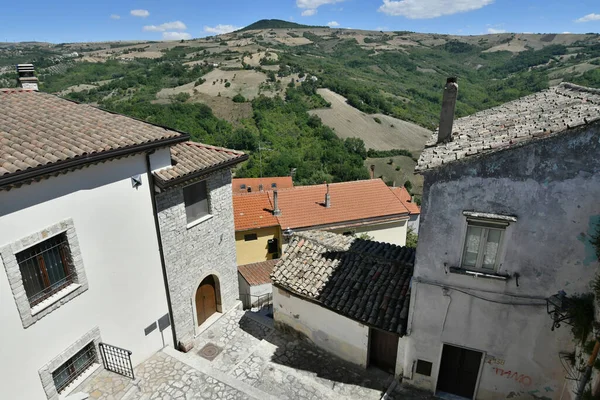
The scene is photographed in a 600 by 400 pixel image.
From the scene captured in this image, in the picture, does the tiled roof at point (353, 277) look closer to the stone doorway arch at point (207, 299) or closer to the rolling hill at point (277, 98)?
the stone doorway arch at point (207, 299)

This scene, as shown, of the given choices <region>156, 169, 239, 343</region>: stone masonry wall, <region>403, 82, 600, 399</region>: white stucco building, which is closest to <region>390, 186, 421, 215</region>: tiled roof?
<region>156, 169, 239, 343</region>: stone masonry wall

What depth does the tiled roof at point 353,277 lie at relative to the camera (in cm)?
1061

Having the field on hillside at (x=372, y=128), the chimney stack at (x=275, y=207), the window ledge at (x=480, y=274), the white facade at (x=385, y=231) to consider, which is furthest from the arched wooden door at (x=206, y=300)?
the field on hillside at (x=372, y=128)

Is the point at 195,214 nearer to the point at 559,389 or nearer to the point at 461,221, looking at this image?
the point at 461,221

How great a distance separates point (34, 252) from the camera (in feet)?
26.5

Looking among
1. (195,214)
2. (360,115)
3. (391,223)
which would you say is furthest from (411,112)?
(195,214)

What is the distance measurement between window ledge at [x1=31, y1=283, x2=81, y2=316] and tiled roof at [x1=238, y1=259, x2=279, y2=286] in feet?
27.4

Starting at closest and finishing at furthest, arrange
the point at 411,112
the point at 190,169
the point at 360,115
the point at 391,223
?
the point at 190,169
the point at 391,223
the point at 360,115
the point at 411,112

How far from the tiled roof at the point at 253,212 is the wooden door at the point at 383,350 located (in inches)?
552

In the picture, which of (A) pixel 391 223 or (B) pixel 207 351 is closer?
(B) pixel 207 351

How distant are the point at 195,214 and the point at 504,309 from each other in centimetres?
948

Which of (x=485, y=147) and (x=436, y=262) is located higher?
(x=485, y=147)

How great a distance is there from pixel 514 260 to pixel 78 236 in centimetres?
1048

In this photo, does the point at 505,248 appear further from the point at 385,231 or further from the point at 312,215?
the point at 385,231
